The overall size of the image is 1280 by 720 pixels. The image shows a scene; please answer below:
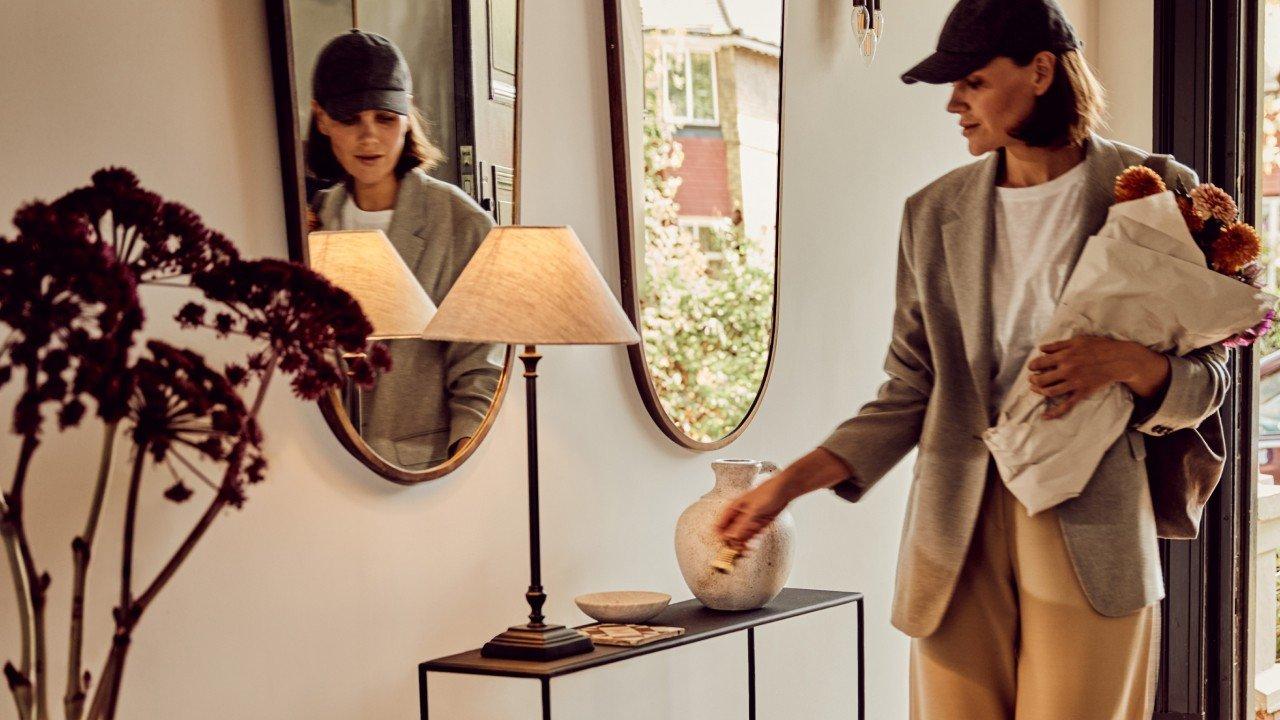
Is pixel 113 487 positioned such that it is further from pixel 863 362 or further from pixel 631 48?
pixel 863 362

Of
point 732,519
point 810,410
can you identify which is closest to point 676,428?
A: point 810,410

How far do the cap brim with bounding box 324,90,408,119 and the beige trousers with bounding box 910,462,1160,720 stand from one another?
1.02 metres

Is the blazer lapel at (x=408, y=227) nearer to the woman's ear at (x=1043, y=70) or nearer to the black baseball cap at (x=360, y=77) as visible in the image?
the black baseball cap at (x=360, y=77)

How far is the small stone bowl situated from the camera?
2.41 metres

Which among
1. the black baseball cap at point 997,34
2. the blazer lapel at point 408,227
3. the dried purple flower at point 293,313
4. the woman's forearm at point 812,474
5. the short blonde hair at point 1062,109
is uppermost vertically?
the black baseball cap at point 997,34

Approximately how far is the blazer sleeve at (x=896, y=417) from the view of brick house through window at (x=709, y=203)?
675 millimetres

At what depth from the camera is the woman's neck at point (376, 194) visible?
82.9 inches

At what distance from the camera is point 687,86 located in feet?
9.39

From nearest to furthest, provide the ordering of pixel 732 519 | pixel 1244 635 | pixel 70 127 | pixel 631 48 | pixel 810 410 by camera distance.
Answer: pixel 70 127, pixel 732 519, pixel 631 48, pixel 810 410, pixel 1244 635

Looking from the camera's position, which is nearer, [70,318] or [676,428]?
[70,318]

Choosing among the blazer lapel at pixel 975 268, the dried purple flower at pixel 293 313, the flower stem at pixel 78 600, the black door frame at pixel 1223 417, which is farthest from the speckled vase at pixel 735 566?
the black door frame at pixel 1223 417

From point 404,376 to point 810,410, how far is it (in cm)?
142

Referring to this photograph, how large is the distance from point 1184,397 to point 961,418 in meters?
0.30

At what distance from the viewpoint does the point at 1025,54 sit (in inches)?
81.0
